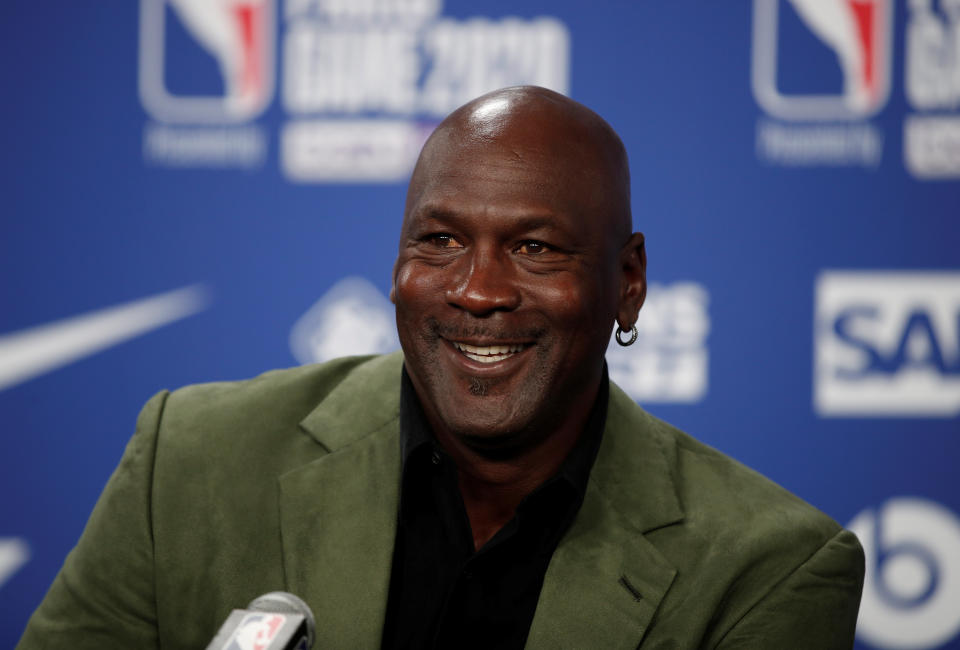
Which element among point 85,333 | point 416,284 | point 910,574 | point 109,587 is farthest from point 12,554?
point 910,574

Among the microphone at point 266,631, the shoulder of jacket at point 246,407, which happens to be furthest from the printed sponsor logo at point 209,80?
the microphone at point 266,631

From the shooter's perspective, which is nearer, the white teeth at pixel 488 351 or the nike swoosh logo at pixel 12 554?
the white teeth at pixel 488 351

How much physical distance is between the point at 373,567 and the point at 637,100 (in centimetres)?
203

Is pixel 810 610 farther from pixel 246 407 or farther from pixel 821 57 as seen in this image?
pixel 821 57

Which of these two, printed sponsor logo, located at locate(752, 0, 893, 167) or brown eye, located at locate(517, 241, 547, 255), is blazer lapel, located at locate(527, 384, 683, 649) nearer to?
brown eye, located at locate(517, 241, 547, 255)

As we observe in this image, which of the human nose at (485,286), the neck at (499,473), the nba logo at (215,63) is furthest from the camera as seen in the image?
the nba logo at (215,63)

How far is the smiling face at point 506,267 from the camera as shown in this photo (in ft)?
5.31

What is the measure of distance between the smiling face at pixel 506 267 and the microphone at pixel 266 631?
0.68 m

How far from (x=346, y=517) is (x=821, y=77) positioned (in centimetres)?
221

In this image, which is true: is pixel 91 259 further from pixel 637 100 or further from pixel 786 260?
pixel 786 260

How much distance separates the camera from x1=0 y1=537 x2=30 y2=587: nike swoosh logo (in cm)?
322

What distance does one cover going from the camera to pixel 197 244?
10.7 feet

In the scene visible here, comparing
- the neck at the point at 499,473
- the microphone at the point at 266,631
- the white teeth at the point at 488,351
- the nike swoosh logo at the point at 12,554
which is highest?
the white teeth at the point at 488,351

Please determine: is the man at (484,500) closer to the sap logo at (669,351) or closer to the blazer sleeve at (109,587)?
the blazer sleeve at (109,587)
